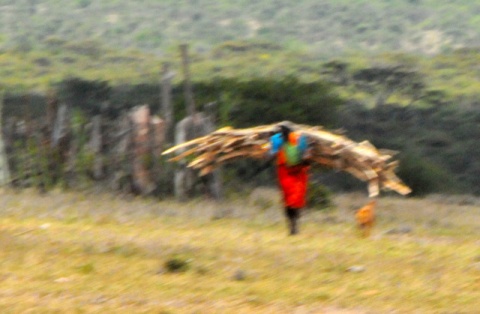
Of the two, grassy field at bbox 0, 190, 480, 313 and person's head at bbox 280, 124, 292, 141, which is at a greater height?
person's head at bbox 280, 124, 292, 141

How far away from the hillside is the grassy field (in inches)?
1156

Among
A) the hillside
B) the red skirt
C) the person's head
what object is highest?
the person's head

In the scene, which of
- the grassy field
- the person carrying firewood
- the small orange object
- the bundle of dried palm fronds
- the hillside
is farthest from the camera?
the hillside

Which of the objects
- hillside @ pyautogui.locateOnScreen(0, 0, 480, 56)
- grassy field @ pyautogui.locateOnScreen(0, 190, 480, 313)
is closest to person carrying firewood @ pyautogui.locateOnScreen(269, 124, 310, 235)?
grassy field @ pyautogui.locateOnScreen(0, 190, 480, 313)

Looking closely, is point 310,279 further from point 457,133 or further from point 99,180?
point 457,133

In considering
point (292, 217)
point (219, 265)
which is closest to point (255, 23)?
point (292, 217)

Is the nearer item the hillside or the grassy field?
the grassy field

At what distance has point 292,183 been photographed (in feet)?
31.9

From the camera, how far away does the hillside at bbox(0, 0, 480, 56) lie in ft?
136

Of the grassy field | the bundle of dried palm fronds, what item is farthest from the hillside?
the grassy field

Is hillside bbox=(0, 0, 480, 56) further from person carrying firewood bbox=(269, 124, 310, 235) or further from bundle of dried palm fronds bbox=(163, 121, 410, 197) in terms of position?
person carrying firewood bbox=(269, 124, 310, 235)

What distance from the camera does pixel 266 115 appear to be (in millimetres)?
20969

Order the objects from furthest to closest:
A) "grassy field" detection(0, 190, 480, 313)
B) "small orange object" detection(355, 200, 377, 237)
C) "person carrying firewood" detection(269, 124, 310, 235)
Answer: "small orange object" detection(355, 200, 377, 237)
"person carrying firewood" detection(269, 124, 310, 235)
"grassy field" detection(0, 190, 480, 313)

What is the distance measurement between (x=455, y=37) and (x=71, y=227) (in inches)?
1377
